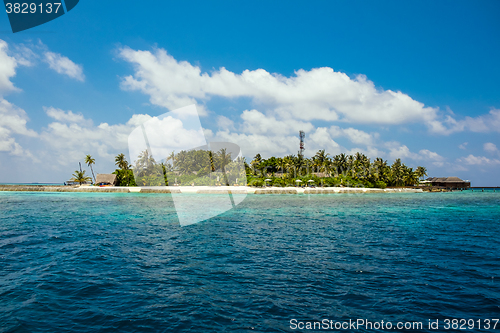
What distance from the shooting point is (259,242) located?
65.9ft

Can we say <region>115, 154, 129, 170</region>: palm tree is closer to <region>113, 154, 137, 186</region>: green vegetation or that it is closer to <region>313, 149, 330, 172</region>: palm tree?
<region>113, 154, 137, 186</region>: green vegetation

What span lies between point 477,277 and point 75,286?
1799 centimetres

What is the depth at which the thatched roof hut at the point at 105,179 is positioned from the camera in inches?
4560

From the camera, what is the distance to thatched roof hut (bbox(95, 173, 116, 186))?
116 meters

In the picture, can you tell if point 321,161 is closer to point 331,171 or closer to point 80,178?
point 331,171

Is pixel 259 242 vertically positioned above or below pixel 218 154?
below

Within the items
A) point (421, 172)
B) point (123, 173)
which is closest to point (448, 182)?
Answer: point (421, 172)

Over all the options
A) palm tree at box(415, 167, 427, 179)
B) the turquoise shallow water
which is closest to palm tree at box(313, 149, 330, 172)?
palm tree at box(415, 167, 427, 179)

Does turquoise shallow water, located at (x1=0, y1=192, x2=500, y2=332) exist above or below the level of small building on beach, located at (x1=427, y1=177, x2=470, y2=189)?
below

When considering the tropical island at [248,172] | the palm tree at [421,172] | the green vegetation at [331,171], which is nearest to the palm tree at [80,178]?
the tropical island at [248,172]

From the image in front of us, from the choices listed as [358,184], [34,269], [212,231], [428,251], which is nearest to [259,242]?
[212,231]

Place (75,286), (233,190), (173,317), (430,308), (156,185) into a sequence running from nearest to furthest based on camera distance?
(173,317), (430,308), (75,286), (233,190), (156,185)

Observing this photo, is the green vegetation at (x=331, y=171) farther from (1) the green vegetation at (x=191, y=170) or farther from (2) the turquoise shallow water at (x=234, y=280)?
(2) the turquoise shallow water at (x=234, y=280)

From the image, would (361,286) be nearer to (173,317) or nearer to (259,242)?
(173,317)
